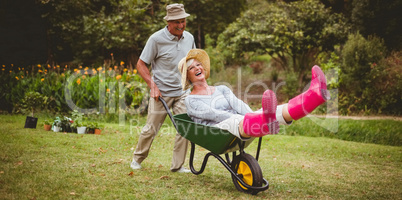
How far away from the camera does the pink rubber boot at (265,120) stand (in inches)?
95.1

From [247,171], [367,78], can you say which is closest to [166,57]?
[247,171]

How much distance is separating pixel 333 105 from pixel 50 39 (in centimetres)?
861

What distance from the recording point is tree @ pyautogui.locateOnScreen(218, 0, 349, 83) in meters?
9.34

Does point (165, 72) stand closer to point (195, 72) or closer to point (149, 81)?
point (149, 81)

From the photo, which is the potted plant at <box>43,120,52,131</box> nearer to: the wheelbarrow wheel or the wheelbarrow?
the wheelbarrow

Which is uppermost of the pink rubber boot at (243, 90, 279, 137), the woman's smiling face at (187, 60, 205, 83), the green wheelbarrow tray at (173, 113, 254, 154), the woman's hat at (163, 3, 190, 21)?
the woman's hat at (163, 3, 190, 21)

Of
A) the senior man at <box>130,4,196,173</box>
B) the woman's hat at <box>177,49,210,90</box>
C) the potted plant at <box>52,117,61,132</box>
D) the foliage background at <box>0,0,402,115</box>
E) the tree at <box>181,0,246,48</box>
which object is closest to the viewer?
the woman's hat at <box>177,49,210,90</box>

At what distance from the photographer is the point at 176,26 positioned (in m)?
3.62

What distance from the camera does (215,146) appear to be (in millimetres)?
2971

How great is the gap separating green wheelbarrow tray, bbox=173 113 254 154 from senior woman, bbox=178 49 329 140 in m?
0.07

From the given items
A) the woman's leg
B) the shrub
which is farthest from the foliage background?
the woman's leg

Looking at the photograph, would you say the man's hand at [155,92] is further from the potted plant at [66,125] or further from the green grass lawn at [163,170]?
the potted plant at [66,125]

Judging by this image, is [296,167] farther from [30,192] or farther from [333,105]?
[333,105]

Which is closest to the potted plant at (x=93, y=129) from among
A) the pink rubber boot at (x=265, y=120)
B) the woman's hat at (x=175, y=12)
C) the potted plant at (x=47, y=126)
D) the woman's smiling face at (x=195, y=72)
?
the potted plant at (x=47, y=126)
